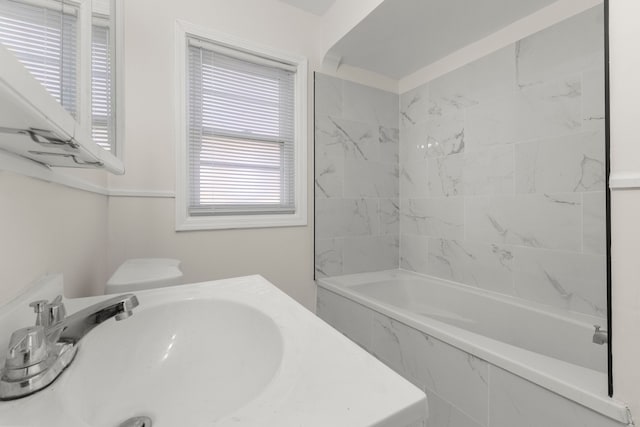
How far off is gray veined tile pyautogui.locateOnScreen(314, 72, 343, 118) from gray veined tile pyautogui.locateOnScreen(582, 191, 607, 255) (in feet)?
5.20

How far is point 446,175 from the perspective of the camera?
6.72 ft

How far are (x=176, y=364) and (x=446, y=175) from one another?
201 centimetres

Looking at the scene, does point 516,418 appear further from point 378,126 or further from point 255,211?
point 378,126

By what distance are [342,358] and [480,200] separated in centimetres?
177

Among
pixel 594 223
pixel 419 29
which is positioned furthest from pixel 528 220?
pixel 419 29

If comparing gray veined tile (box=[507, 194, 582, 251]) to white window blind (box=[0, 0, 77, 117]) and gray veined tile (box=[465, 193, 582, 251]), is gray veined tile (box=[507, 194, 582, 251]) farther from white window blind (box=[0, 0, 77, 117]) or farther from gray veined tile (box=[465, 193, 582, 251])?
white window blind (box=[0, 0, 77, 117])

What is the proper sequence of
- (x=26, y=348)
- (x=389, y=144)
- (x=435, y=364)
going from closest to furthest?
(x=26, y=348), (x=435, y=364), (x=389, y=144)

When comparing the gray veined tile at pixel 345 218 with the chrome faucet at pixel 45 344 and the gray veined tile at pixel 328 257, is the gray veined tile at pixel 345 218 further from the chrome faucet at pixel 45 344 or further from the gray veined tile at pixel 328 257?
the chrome faucet at pixel 45 344

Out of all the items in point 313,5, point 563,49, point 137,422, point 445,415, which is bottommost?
point 445,415

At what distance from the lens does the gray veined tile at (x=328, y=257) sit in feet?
6.72

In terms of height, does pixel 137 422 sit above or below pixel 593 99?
below

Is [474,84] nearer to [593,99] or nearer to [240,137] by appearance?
[593,99]

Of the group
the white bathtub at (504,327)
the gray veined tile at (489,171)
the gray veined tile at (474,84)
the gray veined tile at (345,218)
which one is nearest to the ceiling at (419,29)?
the gray veined tile at (474,84)

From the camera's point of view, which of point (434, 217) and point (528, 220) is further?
point (434, 217)
